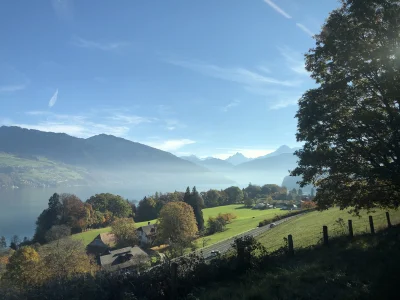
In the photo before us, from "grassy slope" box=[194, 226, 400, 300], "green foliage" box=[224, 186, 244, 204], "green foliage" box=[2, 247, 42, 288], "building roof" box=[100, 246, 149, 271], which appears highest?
"green foliage" box=[224, 186, 244, 204]

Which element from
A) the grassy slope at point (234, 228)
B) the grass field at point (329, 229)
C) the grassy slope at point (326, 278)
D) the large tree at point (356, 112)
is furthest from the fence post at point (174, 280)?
the grassy slope at point (234, 228)

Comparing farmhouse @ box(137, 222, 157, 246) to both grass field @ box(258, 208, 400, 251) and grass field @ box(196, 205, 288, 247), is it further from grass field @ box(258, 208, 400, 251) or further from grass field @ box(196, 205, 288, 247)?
grass field @ box(258, 208, 400, 251)

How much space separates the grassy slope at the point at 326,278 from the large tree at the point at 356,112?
272 centimetres

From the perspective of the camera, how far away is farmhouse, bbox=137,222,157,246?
7131 centimetres

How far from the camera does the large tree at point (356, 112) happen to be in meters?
11.6

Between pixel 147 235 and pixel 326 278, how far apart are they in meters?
70.0

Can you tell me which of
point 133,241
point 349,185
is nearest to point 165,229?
point 133,241

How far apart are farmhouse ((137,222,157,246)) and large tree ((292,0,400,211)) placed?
207 ft

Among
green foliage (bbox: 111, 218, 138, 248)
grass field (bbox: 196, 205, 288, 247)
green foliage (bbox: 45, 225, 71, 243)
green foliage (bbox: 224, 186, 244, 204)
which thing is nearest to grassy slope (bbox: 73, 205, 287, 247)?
grass field (bbox: 196, 205, 288, 247)

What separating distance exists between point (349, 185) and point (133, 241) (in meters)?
63.8

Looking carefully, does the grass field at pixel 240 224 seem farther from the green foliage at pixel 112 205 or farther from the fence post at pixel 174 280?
the fence post at pixel 174 280

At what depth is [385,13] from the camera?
37.4 ft

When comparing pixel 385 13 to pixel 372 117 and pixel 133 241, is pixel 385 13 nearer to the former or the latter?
pixel 372 117

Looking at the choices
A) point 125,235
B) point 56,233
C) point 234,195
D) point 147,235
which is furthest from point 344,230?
point 234,195
